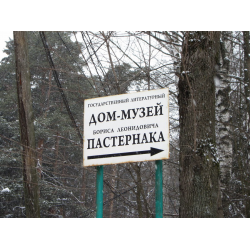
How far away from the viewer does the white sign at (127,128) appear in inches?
113

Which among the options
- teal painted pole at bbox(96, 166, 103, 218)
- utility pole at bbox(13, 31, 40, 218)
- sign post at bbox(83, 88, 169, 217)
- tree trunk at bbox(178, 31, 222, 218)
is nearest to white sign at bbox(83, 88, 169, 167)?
sign post at bbox(83, 88, 169, 217)

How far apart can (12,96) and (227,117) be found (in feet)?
47.8

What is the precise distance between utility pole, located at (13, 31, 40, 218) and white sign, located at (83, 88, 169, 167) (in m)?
2.87

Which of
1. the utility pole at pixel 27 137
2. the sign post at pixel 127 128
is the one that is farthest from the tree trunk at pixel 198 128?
the utility pole at pixel 27 137

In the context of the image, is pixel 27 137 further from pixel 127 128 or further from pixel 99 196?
pixel 127 128

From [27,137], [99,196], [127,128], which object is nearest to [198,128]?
[127,128]

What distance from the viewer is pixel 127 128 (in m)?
3.00

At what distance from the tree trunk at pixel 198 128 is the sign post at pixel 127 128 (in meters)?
0.69

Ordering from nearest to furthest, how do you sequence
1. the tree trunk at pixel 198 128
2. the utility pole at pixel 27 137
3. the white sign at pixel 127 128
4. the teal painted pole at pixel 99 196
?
the white sign at pixel 127 128 → the teal painted pole at pixel 99 196 → the tree trunk at pixel 198 128 → the utility pole at pixel 27 137

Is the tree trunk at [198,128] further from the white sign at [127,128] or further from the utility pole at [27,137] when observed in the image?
the utility pole at [27,137]

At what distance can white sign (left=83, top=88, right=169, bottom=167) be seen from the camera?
2.88m

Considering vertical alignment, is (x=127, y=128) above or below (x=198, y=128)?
below
